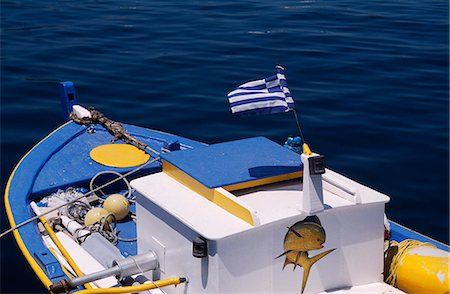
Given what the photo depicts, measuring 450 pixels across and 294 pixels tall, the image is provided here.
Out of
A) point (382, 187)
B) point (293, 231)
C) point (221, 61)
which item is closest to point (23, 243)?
point (293, 231)

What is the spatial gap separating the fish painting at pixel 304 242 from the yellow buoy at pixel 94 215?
3162 millimetres

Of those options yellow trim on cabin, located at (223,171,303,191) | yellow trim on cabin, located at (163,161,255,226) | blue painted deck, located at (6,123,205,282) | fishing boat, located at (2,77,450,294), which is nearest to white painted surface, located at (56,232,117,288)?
fishing boat, located at (2,77,450,294)

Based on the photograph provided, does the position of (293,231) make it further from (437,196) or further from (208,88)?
(208,88)

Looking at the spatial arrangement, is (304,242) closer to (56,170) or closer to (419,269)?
(419,269)

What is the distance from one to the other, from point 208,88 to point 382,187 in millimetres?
Answer: 5983

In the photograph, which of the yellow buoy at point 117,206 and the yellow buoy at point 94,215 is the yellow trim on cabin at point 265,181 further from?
the yellow buoy at point 117,206

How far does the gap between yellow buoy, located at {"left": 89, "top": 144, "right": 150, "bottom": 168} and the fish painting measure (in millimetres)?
4473

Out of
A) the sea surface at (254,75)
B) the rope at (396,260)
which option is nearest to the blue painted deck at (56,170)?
the sea surface at (254,75)

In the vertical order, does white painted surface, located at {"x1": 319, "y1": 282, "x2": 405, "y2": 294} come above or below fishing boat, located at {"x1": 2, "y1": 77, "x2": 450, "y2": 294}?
below

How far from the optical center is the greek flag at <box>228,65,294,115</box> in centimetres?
675

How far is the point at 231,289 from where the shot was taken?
6.25 m

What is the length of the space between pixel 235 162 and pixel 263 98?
755 millimetres

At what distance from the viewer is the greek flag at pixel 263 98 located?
22.2 feet

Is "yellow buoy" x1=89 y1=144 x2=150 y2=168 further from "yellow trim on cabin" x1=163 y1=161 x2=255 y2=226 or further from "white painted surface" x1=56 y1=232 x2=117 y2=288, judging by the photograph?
"yellow trim on cabin" x1=163 y1=161 x2=255 y2=226
